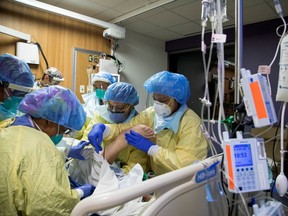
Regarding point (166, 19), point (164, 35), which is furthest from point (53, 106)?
point (164, 35)

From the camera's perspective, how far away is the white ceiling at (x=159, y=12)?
3.21 m

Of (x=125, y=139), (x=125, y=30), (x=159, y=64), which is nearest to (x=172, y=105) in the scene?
(x=125, y=139)

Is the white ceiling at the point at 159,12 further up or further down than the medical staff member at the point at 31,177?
further up

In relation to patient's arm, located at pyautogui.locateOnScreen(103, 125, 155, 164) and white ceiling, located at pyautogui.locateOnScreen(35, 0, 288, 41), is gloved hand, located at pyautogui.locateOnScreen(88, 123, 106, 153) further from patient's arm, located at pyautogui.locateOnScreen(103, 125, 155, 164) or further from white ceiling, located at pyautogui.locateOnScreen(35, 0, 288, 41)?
white ceiling, located at pyautogui.locateOnScreen(35, 0, 288, 41)

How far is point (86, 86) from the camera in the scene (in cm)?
391

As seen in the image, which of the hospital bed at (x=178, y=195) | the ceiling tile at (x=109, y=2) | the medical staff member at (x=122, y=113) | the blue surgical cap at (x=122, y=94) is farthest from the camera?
the ceiling tile at (x=109, y=2)

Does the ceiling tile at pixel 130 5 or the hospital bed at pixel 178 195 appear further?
the ceiling tile at pixel 130 5

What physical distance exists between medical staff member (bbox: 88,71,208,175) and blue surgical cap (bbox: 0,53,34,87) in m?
0.75

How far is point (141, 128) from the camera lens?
1570 millimetres

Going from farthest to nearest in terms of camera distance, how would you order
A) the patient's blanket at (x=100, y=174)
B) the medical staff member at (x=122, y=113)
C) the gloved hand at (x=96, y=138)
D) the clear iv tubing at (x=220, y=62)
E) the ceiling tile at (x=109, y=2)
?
1. the ceiling tile at (x=109, y=2)
2. the medical staff member at (x=122, y=113)
3. the gloved hand at (x=96, y=138)
4. the patient's blanket at (x=100, y=174)
5. the clear iv tubing at (x=220, y=62)

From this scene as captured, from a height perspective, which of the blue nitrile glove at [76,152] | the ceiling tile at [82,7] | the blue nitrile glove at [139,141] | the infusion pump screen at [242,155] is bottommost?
the blue nitrile glove at [76,152]

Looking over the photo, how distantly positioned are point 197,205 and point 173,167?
17.9 inches

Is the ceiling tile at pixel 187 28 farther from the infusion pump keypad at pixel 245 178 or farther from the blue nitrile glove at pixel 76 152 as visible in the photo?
the infusion pump keypad at pixel 245 178

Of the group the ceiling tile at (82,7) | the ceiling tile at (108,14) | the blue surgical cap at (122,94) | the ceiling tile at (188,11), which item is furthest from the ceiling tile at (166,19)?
the blue surgical cap at (122,94)
